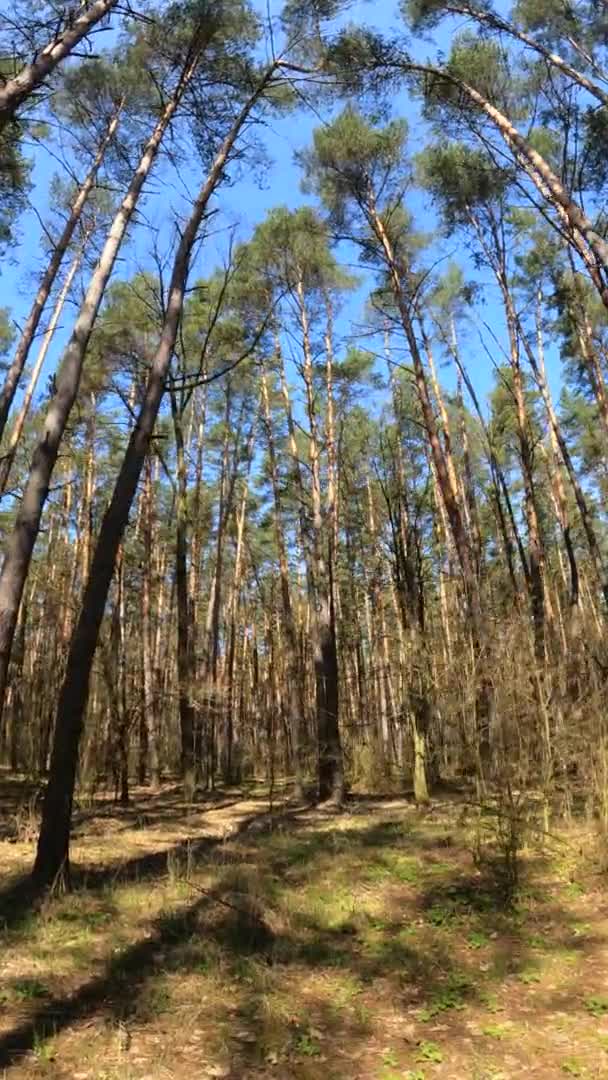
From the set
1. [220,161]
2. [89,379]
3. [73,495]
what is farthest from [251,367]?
[220,161]

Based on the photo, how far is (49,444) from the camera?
560 centimetres

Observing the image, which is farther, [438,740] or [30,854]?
[438,740]

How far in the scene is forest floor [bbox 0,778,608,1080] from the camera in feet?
10.5

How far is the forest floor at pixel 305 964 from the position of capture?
3207 millimetres

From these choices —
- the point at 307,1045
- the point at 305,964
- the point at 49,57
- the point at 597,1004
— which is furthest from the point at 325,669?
the point at 49,57

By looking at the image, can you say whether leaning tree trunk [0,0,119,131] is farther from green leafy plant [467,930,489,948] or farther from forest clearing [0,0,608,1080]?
green leafy plant [467,930,489,948]

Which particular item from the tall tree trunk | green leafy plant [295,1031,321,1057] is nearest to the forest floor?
green leafy plant [295,1031,321,1057]

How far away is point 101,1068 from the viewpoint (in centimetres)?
305

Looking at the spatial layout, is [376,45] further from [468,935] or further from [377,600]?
[377,600]

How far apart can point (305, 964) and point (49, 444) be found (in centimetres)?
404

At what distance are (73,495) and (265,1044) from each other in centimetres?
1520

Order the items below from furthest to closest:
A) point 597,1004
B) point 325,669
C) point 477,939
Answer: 1. point 325,669
2. point 477,939
3. point 597,1004

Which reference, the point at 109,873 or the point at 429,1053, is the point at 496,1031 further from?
the point at 109,873

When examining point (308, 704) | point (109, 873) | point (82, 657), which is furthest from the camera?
point (308, 704)
